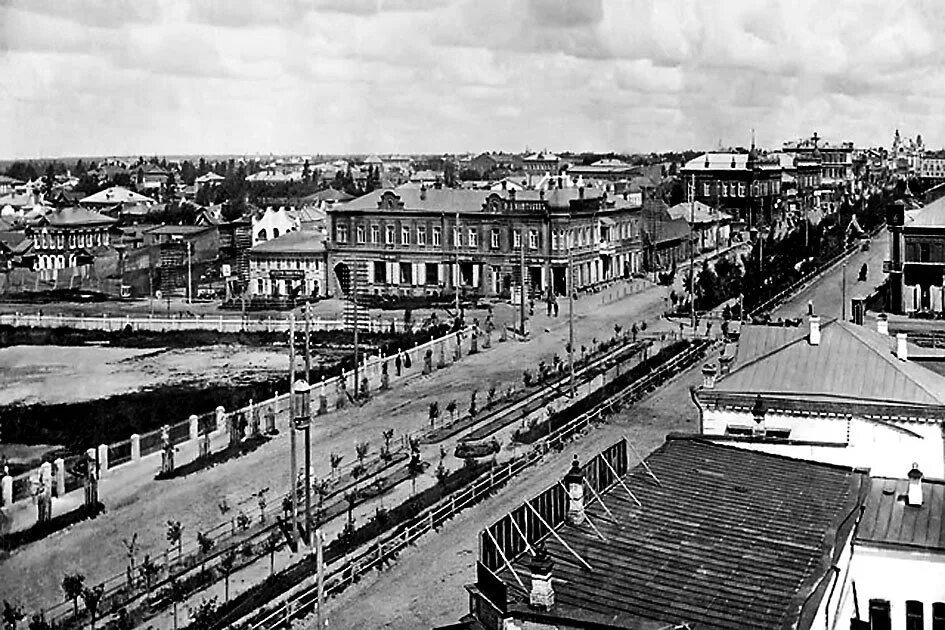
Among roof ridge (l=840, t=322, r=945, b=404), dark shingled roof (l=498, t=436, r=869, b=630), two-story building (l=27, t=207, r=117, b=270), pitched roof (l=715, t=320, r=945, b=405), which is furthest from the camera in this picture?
two-story building (l=27, t=207, r=117, b=270)

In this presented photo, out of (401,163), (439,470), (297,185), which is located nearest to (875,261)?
(439,470)

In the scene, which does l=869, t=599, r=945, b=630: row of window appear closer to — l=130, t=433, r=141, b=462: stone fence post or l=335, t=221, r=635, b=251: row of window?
l=130, t=433, r=141, b=462: stone fence post

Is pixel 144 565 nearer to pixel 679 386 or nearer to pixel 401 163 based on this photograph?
pixel 679 386

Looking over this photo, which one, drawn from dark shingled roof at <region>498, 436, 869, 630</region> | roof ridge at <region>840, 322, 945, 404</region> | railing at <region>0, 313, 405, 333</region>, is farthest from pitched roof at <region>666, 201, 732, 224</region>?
dark shingled roof at <region>498, 436, 869, 630</region>

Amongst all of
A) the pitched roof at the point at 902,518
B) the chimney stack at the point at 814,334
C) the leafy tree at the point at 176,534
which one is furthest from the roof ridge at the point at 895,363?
the leafy tree at the point at 176,534

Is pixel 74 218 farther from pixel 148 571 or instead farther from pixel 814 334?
pixel 814 334
